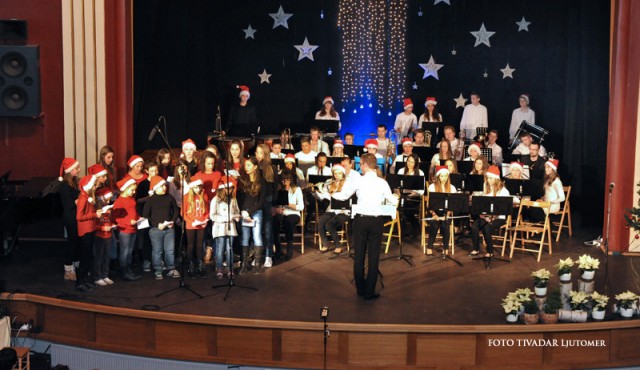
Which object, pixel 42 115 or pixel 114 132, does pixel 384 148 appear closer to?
pixel 114 132

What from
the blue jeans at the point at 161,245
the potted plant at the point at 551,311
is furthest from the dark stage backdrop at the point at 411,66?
the potted plant at the point at 551,311

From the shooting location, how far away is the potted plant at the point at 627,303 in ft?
31.4

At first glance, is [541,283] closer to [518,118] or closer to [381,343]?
[381,343]

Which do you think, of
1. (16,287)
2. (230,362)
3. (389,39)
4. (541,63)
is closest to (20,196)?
(16,287)

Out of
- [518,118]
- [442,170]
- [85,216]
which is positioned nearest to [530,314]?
[442,170]

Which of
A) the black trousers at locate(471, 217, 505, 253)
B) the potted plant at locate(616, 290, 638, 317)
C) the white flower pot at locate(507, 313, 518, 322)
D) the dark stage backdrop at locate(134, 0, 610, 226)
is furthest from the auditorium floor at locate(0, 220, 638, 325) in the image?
the dark stage backdrop at locate(134, 0, 610, 226)

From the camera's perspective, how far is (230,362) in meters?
9.22

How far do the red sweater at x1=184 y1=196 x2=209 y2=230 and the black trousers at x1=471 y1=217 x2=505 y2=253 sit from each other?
11.6 ft

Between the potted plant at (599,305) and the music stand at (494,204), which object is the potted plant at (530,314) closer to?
the potted plant at (599,305)

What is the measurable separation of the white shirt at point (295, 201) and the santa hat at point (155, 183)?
6.12ft

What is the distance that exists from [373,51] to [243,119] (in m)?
3.01

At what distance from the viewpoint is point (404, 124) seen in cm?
1589

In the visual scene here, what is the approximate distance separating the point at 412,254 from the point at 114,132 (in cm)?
445

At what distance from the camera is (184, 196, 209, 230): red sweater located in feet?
35.8
